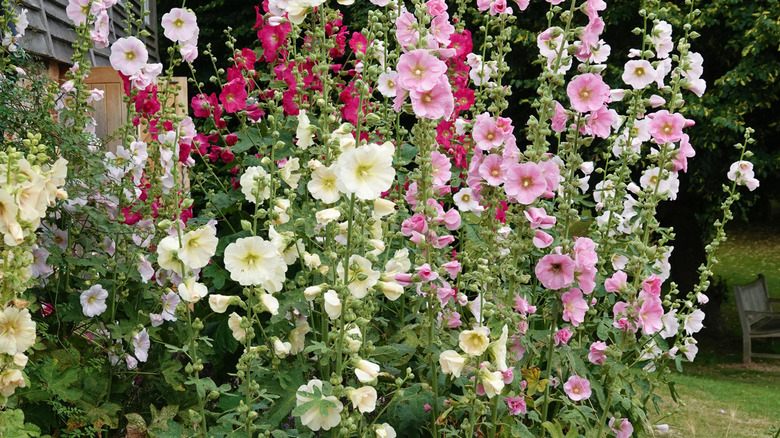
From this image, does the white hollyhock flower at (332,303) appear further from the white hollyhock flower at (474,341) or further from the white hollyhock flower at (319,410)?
the white hollyhock flower at (474,341)

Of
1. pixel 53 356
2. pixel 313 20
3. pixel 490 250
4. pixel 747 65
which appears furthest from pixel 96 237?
pixel 747 65

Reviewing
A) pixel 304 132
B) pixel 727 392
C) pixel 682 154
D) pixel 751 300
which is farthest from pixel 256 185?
pixel 751 300

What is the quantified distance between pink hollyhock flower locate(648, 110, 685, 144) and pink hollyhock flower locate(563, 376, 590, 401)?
0.84 metres

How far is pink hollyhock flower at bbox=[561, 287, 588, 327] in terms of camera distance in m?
2.55

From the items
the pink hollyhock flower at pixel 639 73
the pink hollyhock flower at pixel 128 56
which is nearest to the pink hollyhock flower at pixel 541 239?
the pink hollyhock flower at pixel 639 73

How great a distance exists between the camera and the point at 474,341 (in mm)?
2193

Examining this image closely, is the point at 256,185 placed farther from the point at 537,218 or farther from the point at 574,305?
the point at 574,305

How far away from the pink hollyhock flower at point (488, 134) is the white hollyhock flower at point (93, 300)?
4.87ft

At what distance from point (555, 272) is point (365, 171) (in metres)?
0.83

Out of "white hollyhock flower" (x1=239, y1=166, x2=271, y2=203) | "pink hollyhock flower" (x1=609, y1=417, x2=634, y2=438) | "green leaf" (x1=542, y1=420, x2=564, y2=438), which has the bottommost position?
"pink hollyhock flower" (x1=609, y1=417, x2=634, y2=438)

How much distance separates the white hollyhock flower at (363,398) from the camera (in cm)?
195

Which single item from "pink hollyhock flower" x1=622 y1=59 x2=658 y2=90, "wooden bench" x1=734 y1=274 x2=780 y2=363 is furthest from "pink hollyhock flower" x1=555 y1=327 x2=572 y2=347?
"wooden bench" x1=734 y1=274 x2=780 y2=363

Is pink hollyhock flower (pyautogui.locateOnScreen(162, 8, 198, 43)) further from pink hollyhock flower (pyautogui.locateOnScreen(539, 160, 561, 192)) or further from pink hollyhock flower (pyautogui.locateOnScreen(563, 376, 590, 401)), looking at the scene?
pink hollyhock flower (pyautogui.locateOnScreen(563, 376, 590, 401))

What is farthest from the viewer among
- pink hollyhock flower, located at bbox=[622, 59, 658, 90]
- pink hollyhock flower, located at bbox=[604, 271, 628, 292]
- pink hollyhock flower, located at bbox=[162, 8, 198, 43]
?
pink hollyhock flower, located at bbox=[162, 8, 198, 43]
